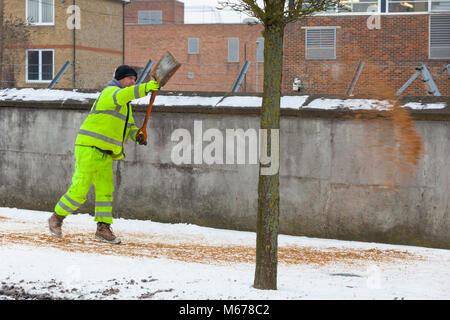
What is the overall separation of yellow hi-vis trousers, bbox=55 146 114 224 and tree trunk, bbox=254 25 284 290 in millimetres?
2846

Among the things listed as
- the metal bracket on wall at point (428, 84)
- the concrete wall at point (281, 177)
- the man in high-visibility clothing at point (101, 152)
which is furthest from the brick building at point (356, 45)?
the man in high-visibility clothing at point (101, 152)

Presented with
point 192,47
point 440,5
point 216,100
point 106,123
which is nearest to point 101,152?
point 106,123

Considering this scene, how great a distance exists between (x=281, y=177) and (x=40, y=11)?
29.1m

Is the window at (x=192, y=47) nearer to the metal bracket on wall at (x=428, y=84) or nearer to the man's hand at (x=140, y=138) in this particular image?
the metal bracket on wall at (x=428, y=84)

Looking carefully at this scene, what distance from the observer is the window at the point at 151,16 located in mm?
63812

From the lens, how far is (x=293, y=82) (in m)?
29.0

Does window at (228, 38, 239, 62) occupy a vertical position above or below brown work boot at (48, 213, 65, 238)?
above

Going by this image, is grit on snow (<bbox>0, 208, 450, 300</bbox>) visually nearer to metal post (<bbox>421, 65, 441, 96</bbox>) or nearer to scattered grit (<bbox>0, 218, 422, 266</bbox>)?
scattered grit (<bbox>0, 218, 422, 266</bbox>)

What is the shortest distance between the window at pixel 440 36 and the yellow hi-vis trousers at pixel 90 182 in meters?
22.0

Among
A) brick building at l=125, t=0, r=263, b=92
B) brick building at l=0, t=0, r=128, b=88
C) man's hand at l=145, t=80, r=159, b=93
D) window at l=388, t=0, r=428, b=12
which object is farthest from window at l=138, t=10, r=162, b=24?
man's hand at l=145, t=80, r=159, b=93

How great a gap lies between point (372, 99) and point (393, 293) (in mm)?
3446

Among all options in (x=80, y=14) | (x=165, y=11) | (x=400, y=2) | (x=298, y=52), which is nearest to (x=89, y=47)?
(x=80, y=14)

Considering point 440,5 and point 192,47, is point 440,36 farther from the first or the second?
point 192,47

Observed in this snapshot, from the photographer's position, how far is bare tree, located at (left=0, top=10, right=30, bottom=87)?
111ft
